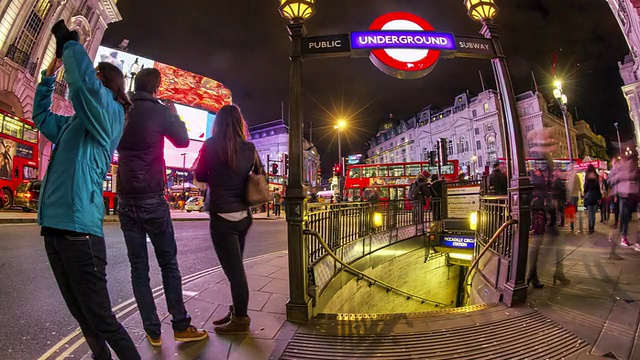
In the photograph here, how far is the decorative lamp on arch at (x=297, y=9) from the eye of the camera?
3.50m

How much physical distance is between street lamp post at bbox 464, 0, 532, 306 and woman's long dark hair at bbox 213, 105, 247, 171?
3.60m

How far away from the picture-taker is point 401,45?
3947mm

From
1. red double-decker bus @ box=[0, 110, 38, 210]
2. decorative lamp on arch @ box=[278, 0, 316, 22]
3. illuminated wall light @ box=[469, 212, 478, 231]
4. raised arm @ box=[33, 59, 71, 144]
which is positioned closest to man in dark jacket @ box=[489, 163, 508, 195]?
illuminated wall light @ box=[469, 212, 478, 231]

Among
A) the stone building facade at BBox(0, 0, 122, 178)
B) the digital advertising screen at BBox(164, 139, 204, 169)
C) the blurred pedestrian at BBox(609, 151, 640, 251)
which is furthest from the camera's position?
the digital advertising screen at BBox(164, 139, 204, 169)

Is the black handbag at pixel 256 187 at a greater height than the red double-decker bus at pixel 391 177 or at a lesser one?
lesser

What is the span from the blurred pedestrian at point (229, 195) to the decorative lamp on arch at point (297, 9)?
155cm

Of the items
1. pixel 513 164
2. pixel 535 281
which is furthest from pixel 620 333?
pixel 513 164

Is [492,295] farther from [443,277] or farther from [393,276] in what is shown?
[443,277]

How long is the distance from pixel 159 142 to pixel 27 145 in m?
19.3

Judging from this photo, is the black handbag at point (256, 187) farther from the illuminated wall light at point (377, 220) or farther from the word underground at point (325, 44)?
the illuminated wall light at point (377, 220)

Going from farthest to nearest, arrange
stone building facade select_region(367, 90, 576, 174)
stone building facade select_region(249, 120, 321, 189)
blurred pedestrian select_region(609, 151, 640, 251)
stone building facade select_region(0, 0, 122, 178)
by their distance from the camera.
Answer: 1. stone building facade select_region(249, 120, 321, 189)
2. stone building facade select_region(367, 90, 576, 174)
3. stone building facade select_region(0, 0, 122, 178)
4. blurred pedestrian select_region(609, 151, 640, 251)

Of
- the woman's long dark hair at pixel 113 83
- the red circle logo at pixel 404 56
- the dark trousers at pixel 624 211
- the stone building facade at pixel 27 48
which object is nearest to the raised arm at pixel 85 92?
the woman's long dark hair at pixel 113 83

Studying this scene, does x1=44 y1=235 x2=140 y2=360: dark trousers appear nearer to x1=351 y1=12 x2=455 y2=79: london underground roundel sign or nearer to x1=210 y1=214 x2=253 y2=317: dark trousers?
x1=210 y1=214 x2=253 y2=317: dark trousers

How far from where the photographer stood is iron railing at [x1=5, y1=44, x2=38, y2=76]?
21188 mm
